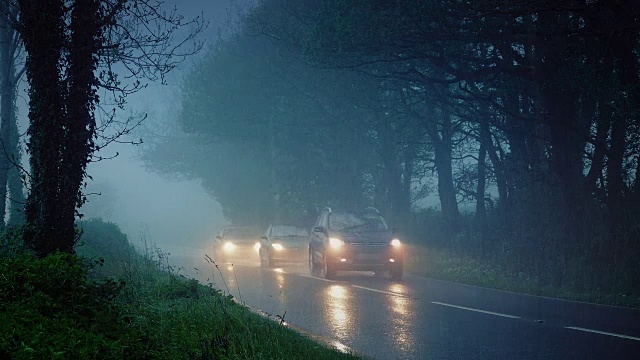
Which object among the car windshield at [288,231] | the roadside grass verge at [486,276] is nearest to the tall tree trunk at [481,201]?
the roadside grass verge at [486,276]

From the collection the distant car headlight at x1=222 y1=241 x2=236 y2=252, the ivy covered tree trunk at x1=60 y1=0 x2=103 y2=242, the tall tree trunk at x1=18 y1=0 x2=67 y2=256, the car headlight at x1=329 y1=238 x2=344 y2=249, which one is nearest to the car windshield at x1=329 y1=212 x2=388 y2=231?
the car headlight at x1=329 y1=238 x2=344 y2=249

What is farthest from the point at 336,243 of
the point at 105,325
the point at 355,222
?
the point at 105,325

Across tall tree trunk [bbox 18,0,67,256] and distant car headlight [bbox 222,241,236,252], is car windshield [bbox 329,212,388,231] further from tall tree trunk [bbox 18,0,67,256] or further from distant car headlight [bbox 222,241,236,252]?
distant car headlight [bbox 222,241,236,252]

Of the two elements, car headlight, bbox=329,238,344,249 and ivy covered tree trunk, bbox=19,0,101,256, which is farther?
car headlight, bbox=329,238,344,249

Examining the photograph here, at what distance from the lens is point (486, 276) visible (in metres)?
22.4

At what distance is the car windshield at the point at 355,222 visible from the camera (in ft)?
76.7

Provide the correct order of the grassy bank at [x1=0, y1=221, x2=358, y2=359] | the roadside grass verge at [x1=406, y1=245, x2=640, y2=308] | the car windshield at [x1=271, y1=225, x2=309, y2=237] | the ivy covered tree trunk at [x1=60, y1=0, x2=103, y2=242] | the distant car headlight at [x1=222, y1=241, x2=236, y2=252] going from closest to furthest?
1. the grassy bank at [x1=0, y1=221, x2=358, y2=359]
2. the ivy covered tree trunk at [x1=60, y1=0, x2=103, y2=242]
3. the roadside grass verge at [x1=406, y1=245, x2=640, y2=308]
4. the car windshield at [x1=271, y1=225, x2=309, y2=237]
5. the distant car headlight at [x1=222, y1=241, x2=236, y2=252]

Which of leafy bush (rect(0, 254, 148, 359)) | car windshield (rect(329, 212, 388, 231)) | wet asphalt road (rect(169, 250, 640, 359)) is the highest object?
car windshield (rect(329, 212, 388, 231))

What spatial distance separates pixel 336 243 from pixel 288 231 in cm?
998

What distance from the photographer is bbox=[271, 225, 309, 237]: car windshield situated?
32.0 m

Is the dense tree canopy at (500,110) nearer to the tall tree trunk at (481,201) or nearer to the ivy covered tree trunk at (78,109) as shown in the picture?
the tall tree trunk at (481,201)

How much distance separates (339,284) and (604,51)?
30.8 feet

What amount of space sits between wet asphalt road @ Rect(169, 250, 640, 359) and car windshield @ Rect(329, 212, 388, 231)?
253 cm

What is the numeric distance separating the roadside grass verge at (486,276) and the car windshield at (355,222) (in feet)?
8.19
